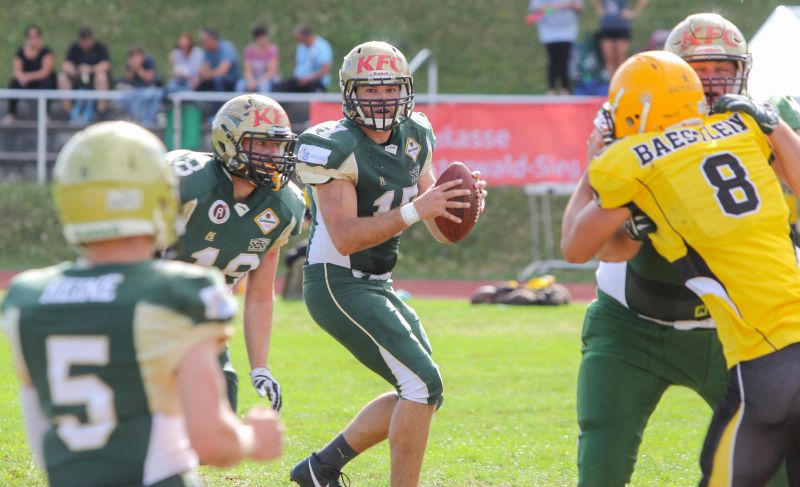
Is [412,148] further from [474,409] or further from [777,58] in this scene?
[474,409]

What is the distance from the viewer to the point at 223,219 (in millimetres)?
4949

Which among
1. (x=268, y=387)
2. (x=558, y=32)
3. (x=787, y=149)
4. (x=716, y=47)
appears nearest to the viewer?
(x=787, y=149)

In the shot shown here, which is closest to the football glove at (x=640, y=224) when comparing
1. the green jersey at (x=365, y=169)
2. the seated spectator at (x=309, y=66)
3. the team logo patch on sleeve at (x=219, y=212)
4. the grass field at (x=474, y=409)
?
the green jersey at (x=365, y=169)

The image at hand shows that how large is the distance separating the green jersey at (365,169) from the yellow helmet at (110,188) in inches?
90.0

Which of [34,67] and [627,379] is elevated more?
[34,67]

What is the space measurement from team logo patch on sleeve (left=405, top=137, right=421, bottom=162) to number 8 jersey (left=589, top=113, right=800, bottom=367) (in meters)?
1.76

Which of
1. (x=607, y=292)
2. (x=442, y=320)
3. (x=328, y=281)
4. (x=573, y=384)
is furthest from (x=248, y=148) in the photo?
(x=442, y=320)

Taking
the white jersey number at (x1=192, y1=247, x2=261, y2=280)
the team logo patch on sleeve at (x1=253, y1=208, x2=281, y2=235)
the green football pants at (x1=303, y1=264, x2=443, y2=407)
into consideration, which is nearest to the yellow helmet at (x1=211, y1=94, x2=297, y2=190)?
the team logo patch on sleeve at (x1=253, y1=208, x2=281, y2=235)

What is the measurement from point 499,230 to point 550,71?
2.23 m

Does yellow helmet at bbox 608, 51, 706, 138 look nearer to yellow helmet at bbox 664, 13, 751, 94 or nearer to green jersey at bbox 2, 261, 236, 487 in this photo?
yellow helmet at bbox 664, 13, 751, 94

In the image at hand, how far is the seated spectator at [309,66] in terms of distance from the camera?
15.9 metres

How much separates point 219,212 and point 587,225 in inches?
71.7

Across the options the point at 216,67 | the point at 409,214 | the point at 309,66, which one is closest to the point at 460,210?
the point at 409,214

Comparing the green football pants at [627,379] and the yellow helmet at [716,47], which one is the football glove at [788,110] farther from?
the green football pants at [627,379]
